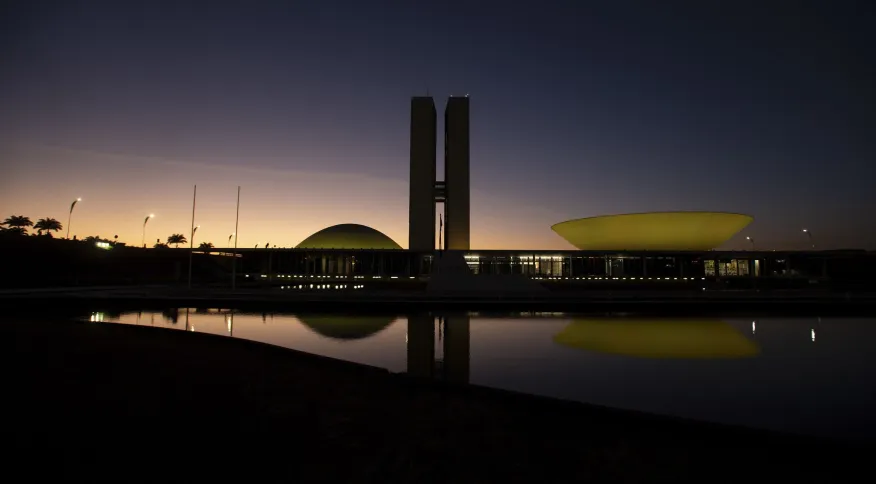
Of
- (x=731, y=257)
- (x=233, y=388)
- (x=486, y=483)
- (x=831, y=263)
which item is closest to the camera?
(x=486, y=483)

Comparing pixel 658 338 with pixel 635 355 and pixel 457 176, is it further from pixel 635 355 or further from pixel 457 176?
pixel 457 176

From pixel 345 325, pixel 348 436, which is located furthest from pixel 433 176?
pixel 348 436

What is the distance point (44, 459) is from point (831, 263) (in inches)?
3393

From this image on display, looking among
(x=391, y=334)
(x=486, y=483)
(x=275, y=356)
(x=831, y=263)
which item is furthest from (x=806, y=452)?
(x=831, y=263)

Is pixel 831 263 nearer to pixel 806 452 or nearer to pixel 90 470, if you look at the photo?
pixel 806 452

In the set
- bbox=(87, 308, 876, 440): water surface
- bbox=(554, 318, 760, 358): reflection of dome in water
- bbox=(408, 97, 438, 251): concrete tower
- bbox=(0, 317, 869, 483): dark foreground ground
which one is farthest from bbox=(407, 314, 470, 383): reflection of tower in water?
bbox=(408, 97, 438, 251): concrete tower

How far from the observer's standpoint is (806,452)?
4551mm

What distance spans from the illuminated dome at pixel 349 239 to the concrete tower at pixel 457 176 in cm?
957

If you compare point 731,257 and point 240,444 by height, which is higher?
point 731,257

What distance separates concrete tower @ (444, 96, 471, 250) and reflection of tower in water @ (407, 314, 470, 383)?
4168 cm

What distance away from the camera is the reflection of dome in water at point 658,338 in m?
10.6

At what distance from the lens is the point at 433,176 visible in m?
60.1

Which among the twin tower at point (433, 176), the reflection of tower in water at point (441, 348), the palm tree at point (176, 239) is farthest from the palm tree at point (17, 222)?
the reflection of tower in water at point (441, 348)

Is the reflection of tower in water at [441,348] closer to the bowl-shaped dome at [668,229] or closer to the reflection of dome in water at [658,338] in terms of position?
the reflection of dome in water at [658,338]
